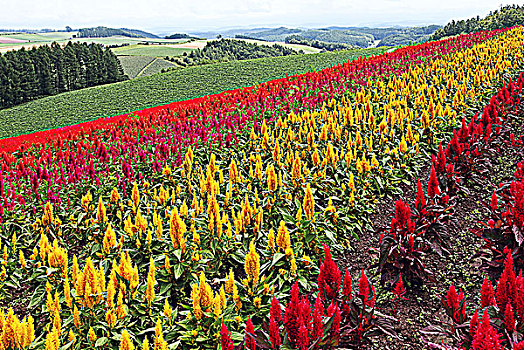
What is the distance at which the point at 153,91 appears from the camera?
29.9 m

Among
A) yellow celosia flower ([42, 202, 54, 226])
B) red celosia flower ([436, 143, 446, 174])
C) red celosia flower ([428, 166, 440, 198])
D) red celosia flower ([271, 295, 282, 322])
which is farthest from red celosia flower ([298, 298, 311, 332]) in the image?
yellow celosia flower ([42, 202, 54, 226])

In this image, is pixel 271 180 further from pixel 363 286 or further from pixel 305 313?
pixel 305 313

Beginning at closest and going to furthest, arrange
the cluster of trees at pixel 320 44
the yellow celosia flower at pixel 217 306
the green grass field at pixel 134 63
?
the yellow celosia flower at pixel 217 306 < the green grass field at pixel 134 63 < the cluster of trees at pixel 320 44

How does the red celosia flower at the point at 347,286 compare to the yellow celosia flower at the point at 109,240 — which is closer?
the red celosia flower at the point at 347,286

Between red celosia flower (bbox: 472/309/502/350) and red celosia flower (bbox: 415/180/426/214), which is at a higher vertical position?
red celosia flower (bbox: 472/309/502/350)

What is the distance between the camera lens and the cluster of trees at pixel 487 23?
3294 centimetres

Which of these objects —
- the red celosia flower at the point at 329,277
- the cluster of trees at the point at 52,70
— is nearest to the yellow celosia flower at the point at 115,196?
the red celosia flower at the point at 329,277

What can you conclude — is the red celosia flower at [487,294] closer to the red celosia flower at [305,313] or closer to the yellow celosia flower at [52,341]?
the red celosia flower at [305,313]

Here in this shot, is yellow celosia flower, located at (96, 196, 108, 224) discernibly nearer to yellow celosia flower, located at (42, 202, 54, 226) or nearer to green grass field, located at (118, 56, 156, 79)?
yellow celosia flower, located at (42, 202, 54, 226)

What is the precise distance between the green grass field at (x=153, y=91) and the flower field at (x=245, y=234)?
19689 millimetres

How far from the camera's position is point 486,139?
18.4ft

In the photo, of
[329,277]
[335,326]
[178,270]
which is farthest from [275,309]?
[178,270]

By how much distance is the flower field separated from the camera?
2527mm

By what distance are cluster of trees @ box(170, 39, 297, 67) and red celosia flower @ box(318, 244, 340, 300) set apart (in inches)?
2355
